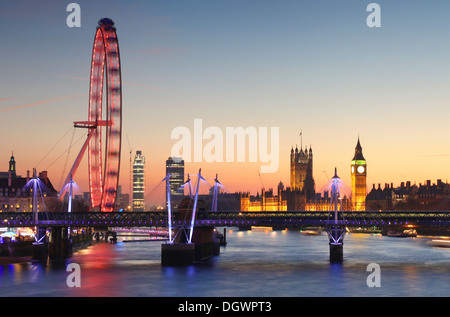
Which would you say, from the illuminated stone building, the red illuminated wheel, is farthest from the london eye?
the illuminated stone building

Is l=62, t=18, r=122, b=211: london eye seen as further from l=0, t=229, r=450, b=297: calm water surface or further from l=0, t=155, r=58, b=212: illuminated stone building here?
l=0, t=155, r=58, b=212: illuminated stone building

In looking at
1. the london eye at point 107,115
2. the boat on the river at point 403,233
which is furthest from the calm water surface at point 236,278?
the boat on the river at point 403,233

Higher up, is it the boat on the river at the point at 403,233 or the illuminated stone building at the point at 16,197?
the illuminated stone building at the point at 16,197

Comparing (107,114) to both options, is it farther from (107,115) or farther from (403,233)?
(403,233)

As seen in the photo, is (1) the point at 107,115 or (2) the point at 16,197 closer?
(1) the point at 107,115

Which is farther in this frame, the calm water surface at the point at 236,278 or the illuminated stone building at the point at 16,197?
the illuminated stone building at the point at 16,197

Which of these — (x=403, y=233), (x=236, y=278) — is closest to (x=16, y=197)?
(x=403, y=233)

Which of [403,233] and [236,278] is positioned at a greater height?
[403,233]

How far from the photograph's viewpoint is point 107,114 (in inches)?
3376

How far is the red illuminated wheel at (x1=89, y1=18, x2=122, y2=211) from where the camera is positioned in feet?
278

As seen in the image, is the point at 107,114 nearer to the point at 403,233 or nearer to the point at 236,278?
the point at 236,278

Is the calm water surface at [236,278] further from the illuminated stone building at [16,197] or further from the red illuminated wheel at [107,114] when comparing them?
the illuminated stone building at [16,197]

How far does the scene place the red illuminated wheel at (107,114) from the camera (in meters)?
84.8
